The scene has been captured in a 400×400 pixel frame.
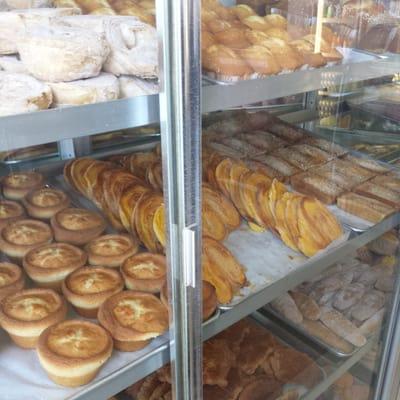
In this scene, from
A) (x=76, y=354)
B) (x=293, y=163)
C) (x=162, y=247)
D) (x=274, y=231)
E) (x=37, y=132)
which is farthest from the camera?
(x=293, y=163)

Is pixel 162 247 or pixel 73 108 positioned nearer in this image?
pixel 73 108

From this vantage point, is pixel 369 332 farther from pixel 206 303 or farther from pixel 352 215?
pixel 206 303

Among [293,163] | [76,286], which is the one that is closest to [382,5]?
[293,163]

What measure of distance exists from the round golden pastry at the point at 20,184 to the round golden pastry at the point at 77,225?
14cm

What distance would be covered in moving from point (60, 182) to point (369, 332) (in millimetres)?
1086

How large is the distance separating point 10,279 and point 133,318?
26cm

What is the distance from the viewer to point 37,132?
614 mm

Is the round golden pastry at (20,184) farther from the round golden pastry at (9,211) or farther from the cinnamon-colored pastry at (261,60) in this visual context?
the cinnamon-colored pastry at (261,60)

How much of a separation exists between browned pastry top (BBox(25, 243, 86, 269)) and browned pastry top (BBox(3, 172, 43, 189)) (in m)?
0.28

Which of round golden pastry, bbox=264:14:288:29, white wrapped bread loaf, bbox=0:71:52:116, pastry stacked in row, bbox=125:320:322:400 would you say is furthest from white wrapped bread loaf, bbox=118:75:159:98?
pastry stacked in row, bbox=125:320:322:400

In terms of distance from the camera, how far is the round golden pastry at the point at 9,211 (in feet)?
3.52

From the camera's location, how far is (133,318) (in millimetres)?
834

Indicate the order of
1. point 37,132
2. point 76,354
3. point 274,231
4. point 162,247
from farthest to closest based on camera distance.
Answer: point 274,231, point 162,247, point 76,354, point 37,132

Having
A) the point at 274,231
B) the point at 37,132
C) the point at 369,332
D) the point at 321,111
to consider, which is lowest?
the point at 369,332
